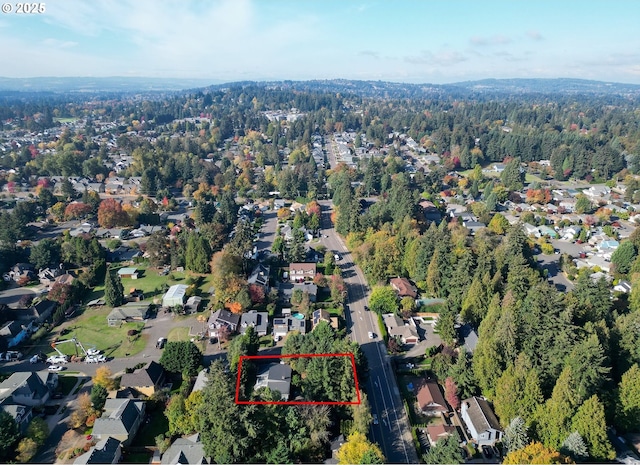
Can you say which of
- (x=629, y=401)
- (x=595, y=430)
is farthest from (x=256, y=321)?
(x=629, y=401)

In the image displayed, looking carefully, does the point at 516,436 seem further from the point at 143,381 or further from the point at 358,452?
the point at 143,381

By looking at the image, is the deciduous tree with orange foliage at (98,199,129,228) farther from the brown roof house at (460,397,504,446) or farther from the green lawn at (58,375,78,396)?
the brown roof house at (460,397,504,446)

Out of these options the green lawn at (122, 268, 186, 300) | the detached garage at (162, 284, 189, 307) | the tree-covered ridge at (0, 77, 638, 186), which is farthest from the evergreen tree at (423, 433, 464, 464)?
the tree-covered ridge at (0, 77, 638, 186)

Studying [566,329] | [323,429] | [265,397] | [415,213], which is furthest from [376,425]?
[415,213]

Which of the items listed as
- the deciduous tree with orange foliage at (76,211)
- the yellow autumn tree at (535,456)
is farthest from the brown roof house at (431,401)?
the deciduous tree with orange foliage at (76,211)

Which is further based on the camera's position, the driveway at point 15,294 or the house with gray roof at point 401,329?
the driveway at point 15,294

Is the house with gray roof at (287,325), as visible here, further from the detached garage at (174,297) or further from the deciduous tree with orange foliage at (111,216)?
the deciduous tree with orange foliage at (111,216)

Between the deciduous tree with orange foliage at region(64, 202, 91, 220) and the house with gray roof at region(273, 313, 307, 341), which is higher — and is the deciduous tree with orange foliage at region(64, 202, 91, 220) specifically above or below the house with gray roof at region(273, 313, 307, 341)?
above
